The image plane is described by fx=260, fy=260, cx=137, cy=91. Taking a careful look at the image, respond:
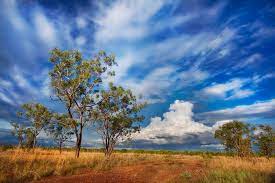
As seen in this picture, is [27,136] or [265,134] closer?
[265,134]

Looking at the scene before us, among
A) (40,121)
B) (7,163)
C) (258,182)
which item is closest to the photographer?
(258,182)

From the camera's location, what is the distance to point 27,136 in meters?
51.8

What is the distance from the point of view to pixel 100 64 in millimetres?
30062

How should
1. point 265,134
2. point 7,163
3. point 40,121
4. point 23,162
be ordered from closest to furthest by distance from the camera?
1. point 7,163
2. point 23,162
3. point 265,134
4. point 40,121

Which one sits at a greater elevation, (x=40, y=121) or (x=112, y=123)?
(x=40, y=121)

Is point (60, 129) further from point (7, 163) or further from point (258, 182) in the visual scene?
point (258, 182)

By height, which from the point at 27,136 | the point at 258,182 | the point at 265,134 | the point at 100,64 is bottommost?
the point at 258,182

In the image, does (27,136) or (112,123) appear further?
(27,136)

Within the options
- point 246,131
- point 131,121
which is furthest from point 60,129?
point 246,131

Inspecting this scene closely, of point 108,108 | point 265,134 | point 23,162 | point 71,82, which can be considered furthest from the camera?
point 265,134

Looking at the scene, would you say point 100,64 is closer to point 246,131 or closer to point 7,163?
point 7,163

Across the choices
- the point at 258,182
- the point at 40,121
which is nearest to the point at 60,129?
the point at 40,121

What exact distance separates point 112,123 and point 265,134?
84.2 feet

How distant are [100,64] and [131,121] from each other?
915 cm
